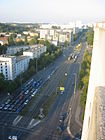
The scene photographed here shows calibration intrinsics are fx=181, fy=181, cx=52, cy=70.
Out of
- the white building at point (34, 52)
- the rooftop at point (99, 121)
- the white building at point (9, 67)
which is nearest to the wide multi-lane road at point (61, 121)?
the white building at point (9, 67)

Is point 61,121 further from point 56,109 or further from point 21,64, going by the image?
point 21,64

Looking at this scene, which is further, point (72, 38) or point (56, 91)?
point (72, 38)


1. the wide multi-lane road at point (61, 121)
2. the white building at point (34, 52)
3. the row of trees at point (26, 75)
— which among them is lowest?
the wide multi-lane road at point (61, 121)

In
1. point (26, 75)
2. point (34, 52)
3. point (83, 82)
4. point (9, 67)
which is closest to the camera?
point (83, 82)

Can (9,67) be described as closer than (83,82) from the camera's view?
No

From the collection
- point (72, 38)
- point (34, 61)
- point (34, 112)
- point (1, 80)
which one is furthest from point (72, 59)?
point (72, 38)

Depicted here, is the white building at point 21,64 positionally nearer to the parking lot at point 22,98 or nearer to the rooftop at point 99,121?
the parking lot at point 22,98

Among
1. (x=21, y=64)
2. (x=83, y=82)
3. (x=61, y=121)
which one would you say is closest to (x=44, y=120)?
(x=61, y=121)

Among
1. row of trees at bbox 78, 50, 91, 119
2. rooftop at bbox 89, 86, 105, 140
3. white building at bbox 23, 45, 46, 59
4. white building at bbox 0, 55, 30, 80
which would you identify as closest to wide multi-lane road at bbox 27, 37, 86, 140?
row of trees at bbox 78, 50, 91, 119

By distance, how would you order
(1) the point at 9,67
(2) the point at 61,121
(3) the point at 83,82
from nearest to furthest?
1. (2) the point at 61,121
2. (3) the point at 83,82
3. (1) the point at 9,67

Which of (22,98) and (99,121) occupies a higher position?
(99,121)

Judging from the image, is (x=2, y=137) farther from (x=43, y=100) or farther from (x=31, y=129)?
(x=43, y=100)
